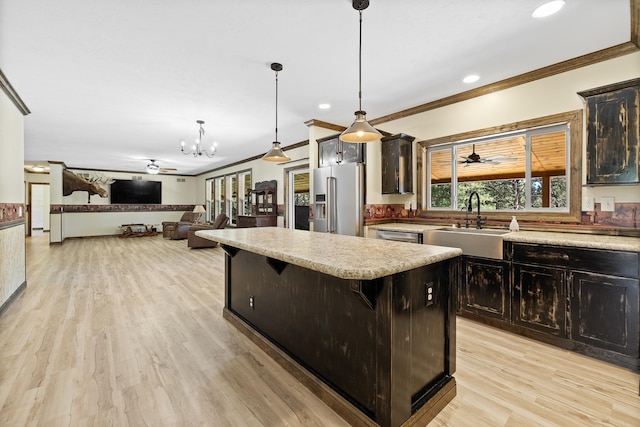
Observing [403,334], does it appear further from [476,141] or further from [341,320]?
[476,141]

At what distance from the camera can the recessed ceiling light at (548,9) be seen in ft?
6.65

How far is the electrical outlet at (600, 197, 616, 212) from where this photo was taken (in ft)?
8.60

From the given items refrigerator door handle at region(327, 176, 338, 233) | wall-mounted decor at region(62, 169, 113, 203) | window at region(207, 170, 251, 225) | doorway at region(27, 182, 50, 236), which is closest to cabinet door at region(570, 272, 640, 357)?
refrigerator door handle at region(327, 176, 338, 233)

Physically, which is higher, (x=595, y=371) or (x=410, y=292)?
(x=410, y=292)

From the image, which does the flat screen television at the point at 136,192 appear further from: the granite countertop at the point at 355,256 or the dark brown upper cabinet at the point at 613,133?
the dark brown upper cabinet at the point at 613,133

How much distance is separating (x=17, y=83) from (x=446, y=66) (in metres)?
4.68

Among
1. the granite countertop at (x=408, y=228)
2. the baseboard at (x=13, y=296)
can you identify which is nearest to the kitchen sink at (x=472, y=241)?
the granite countertop at (x=408, y=228)

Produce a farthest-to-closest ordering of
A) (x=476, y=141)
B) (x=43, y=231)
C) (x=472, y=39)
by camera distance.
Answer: (x=43, y=231) < (x=476, y=141) < (x=472, y=39)

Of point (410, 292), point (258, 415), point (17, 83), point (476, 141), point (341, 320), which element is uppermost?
point (17, 83)

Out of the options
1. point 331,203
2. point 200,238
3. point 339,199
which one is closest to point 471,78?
point 339,199

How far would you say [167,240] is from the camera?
930cm

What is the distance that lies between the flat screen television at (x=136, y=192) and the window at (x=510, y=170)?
10.8m

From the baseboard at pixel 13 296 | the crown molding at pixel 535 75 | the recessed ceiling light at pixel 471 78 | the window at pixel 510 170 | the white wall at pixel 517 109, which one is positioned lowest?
the baseboard at pixel 13 296

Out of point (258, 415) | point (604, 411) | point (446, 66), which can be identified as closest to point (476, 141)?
point (446, 66)
